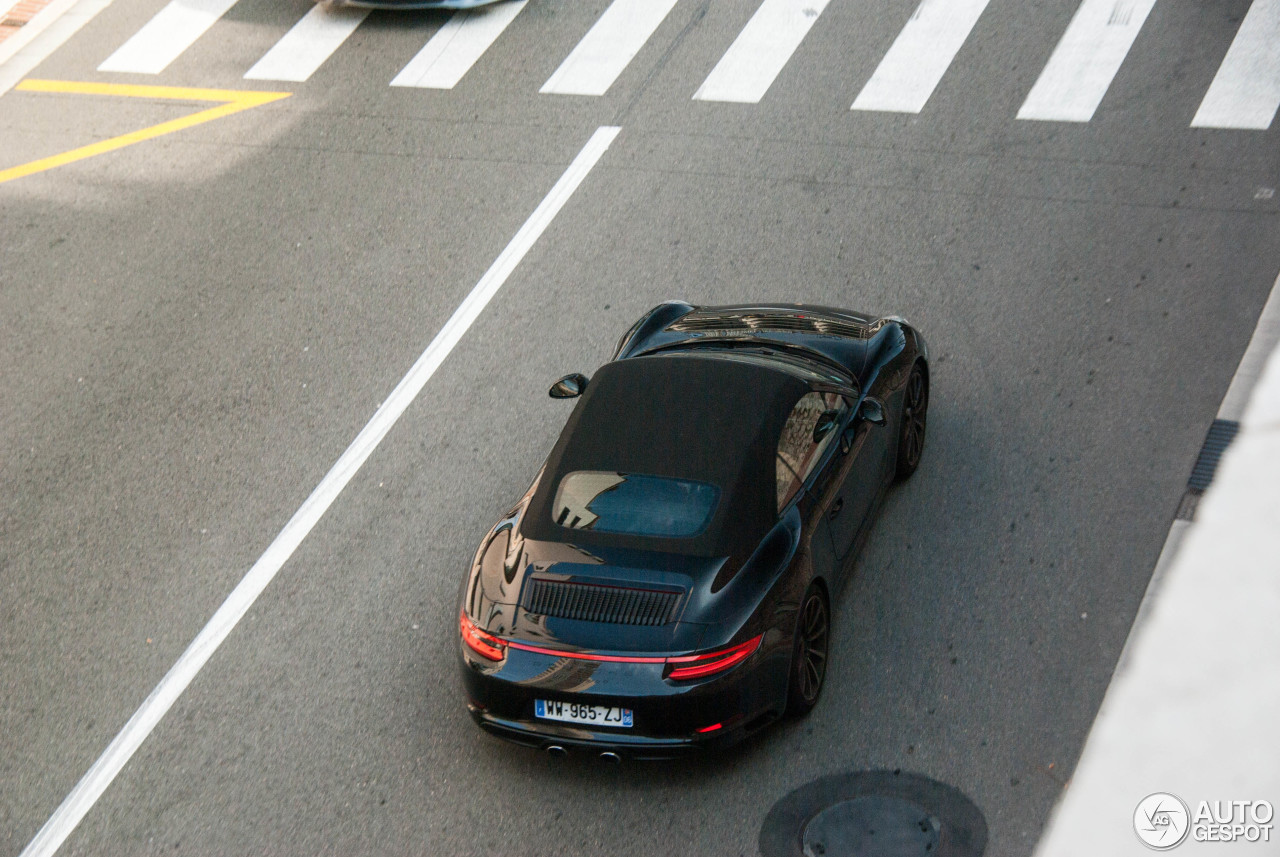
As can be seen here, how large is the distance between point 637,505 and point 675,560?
1.32ft

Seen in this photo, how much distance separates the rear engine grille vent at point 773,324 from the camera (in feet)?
28.1

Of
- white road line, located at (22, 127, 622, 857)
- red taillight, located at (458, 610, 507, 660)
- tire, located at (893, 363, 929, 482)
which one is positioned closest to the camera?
red taillight, located at (458, 610, 507, 660)

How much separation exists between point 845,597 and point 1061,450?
2.00 metres

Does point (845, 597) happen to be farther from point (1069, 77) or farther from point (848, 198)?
point (1069, 77)

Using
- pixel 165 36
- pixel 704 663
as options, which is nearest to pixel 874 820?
pixel 704 663

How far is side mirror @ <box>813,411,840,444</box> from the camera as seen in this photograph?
7426 millimetres

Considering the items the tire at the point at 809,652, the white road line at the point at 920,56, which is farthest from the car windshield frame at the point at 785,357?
the white road line at the point at 920,56

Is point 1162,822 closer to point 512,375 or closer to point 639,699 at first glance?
point 639,699

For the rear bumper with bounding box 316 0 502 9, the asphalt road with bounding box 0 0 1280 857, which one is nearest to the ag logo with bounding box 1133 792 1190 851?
the asphalt road with bounding box 0 0 1280 857

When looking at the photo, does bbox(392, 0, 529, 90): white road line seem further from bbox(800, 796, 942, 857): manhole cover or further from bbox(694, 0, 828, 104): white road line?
bbox(800, 796, 942, 857): manhole cover

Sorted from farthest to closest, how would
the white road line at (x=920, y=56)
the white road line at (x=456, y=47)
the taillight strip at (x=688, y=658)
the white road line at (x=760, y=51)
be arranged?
the white road line at (x=456, y=47), the white road line at (x=760, y=51), the white road line at (x=920, y=56), the taillight strip at (x=688, y=658)

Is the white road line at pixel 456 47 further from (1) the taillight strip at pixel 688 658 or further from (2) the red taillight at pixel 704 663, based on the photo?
(2) the red taillight at pixel 704 663

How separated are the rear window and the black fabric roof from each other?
41 millimetres

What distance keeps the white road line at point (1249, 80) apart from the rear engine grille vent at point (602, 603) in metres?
8.23
